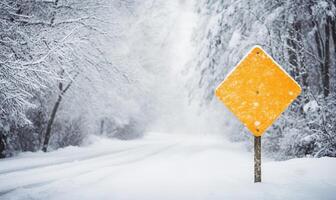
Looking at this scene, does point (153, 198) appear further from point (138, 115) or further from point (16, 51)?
point (138, 115)

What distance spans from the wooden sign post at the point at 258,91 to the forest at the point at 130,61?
152 inches

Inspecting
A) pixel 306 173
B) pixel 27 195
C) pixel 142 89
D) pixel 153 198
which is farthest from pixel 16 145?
pixel 306 173

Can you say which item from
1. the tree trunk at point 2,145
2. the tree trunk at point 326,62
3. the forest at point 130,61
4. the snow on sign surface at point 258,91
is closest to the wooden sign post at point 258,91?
the snow on sign surface at point 258,91

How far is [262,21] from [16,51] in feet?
23.6

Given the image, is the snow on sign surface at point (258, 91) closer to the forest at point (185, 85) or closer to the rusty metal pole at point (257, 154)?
the forest at point (185, 85)

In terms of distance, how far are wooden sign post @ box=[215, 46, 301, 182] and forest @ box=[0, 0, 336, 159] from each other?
386cm

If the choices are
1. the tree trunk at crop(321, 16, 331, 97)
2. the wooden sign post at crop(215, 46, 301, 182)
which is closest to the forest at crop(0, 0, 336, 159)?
the tree trunk at crop(321, 16, 331, 97)

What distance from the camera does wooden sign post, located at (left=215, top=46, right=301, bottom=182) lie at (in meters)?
3.70

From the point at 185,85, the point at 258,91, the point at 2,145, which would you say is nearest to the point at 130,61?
the point at 185,85

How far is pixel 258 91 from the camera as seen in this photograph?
3793mm

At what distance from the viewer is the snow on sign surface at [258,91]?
370cm

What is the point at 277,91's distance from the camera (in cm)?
372

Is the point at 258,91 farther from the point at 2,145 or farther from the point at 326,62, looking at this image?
the point at 2,145

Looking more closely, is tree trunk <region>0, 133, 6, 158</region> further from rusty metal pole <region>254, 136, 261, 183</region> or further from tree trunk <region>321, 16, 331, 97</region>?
tree trunk <region>321, 16, 331, 97</region>
